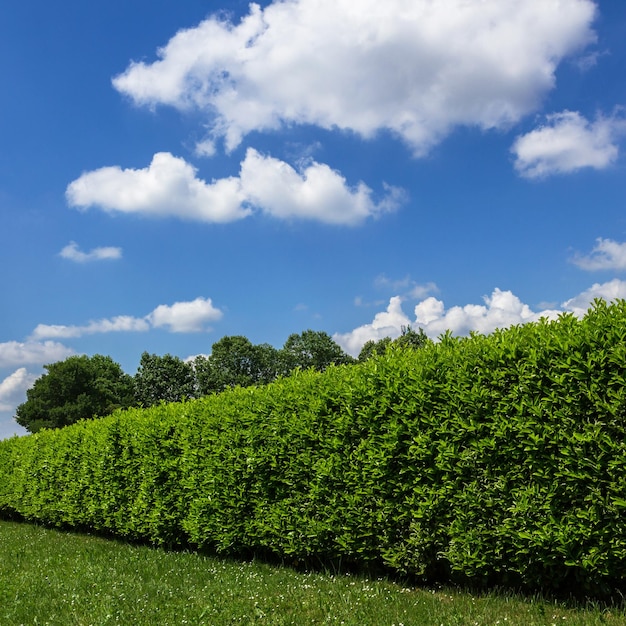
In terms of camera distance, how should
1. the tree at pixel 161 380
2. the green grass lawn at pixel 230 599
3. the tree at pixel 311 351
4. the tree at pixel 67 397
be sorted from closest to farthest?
1. the green grass lawn at pixel 230 599
2. the tree at pixel 67 397
3. the tree at pixel 161 380
4. the tree at pixel 311 351

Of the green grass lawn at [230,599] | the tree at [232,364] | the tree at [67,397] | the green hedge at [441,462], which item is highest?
the tree at [232,364]

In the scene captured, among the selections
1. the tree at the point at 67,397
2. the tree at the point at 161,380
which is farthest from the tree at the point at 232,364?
the tree at the point at 67,397

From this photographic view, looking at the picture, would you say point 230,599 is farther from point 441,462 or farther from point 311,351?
point 311,351

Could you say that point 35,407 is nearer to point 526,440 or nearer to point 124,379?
point 124,379

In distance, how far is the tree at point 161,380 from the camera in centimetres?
5759

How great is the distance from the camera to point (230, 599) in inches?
296

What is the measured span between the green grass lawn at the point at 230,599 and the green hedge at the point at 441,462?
0.44 metres

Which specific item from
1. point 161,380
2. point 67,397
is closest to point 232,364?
point 161,380

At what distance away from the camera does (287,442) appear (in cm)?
947

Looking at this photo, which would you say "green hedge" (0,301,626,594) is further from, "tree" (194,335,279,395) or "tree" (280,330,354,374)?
"tree" (280,330,354,374)

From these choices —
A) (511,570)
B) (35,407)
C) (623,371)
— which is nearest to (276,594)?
(511,570)

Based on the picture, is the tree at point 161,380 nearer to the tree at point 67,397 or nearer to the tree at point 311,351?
the tree at point 67,397

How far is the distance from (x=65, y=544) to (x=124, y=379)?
48.6m

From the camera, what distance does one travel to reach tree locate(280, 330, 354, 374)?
62781 millimetres
